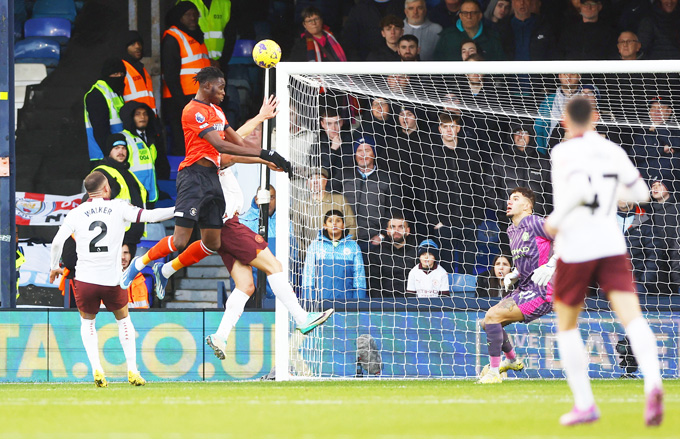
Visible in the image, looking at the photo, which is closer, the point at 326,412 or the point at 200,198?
the point at 326,412

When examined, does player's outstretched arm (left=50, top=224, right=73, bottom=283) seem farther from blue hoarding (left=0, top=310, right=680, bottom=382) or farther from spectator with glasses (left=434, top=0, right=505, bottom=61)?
spectator with glasses (left=434, top=0, right=505, bottom=61)

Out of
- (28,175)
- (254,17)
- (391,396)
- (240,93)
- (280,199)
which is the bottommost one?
(391,396)

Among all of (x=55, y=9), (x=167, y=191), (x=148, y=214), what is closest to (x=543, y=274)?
(x=148, y=214)

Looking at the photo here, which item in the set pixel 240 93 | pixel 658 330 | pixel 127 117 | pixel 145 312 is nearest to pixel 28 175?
pixel 127 117

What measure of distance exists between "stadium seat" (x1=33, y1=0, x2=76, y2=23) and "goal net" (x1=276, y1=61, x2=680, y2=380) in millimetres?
4877

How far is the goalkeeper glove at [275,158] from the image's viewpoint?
26.7ft

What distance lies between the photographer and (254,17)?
14570mm

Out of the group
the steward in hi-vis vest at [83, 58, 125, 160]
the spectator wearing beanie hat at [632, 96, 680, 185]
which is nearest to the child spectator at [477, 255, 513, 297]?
the spectator wearing beanie hat at [632, 96, 680, 185]

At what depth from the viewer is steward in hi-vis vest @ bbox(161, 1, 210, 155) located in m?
13.4

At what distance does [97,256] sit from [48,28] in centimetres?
701

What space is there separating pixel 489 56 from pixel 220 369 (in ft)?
17.3

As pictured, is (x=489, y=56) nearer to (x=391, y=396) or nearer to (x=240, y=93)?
(x=240, y=93)

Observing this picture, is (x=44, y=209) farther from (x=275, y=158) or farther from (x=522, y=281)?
(x=522, y=281)

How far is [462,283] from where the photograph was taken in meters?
10.8
